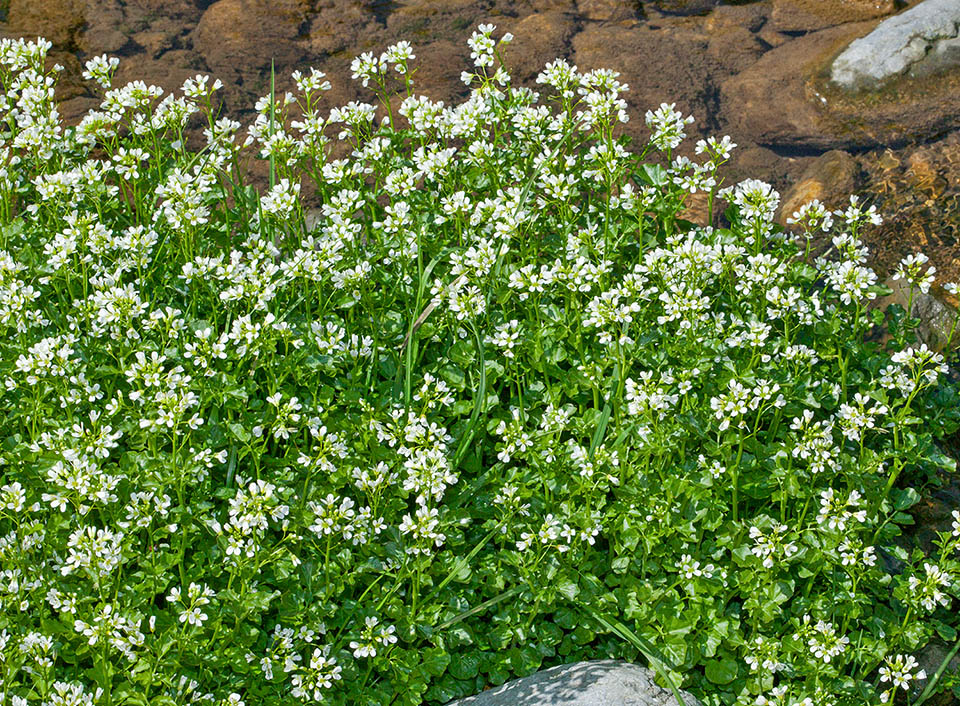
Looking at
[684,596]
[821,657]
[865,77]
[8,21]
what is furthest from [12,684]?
[865,77]

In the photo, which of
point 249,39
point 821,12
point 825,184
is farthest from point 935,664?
point 249,39

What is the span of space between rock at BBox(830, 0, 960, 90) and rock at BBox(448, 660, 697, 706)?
439 centimetres

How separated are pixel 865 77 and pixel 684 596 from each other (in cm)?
412

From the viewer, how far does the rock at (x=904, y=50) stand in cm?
667

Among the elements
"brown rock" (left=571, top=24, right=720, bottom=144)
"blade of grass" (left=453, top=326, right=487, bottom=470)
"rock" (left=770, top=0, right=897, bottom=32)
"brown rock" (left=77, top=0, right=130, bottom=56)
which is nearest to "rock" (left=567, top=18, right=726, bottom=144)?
"brown rock" (left=571, top=24, right=720, bottom=144)

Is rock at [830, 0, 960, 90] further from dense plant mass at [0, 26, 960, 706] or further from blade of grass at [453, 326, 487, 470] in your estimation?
blade of grass at [453, 326, 487, 470]

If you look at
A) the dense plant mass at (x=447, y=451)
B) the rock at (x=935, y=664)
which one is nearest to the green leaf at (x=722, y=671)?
the dense plant mass at (x=447, y=451)

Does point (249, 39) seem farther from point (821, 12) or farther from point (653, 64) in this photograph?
point (821, 12)

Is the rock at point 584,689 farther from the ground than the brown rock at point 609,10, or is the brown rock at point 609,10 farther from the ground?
the brown rock at point 609,10

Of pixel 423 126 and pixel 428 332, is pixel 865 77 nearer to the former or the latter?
pixel 423 126

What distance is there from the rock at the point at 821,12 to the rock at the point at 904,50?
15.1 inches

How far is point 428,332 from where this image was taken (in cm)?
452

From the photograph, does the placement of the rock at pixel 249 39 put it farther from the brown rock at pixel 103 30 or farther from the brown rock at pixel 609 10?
the brown rock at pixel 609 10

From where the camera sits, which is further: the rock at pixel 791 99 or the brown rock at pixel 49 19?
the brown rock at pixel 49 19
